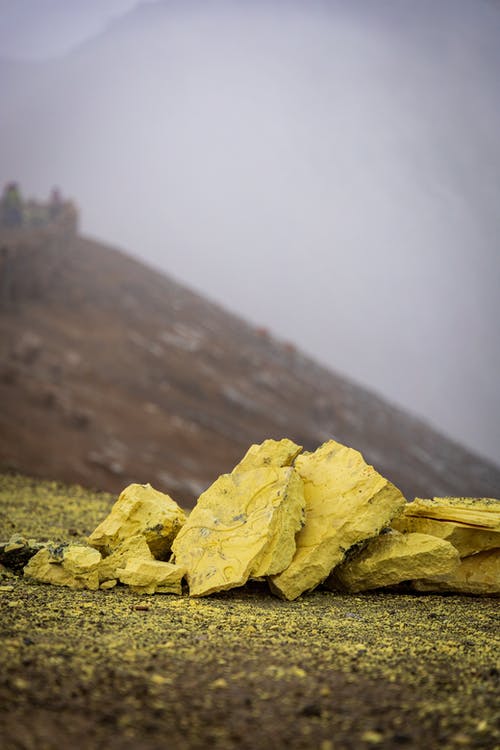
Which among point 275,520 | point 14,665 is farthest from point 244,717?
point 275,520

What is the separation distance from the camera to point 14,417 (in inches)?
1305

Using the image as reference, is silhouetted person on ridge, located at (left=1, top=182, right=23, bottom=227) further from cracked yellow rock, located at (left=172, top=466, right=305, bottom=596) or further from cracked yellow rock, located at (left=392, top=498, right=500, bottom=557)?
cracked yellow rock, located at (left=392, top=498, right=500, bottom=557)

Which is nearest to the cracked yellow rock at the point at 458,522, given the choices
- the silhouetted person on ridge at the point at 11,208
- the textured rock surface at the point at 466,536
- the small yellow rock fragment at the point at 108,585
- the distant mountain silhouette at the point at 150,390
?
the textured rock surface at the point at 466,536

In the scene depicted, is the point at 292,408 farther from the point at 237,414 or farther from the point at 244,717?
the point at 244,717

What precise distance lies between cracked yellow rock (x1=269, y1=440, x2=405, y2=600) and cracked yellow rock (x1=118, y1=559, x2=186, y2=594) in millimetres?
1187

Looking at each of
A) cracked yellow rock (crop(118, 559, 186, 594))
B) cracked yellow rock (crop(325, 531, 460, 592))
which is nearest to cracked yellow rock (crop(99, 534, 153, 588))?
cracked yellow rock (crop(118, 559, 186, 594))

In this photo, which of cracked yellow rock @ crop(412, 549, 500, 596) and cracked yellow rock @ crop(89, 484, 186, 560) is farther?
cracked yellow rock @ crop(89, 484, 186, 560)

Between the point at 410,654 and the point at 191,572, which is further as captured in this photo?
the point at 191,572

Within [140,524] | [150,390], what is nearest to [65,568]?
[140,524]

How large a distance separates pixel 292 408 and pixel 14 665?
48060 millimetres

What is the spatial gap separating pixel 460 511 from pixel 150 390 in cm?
3746

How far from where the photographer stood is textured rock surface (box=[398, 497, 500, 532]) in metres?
8.48

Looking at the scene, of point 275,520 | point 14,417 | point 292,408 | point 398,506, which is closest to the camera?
point 275,520

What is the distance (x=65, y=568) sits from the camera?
755cm
